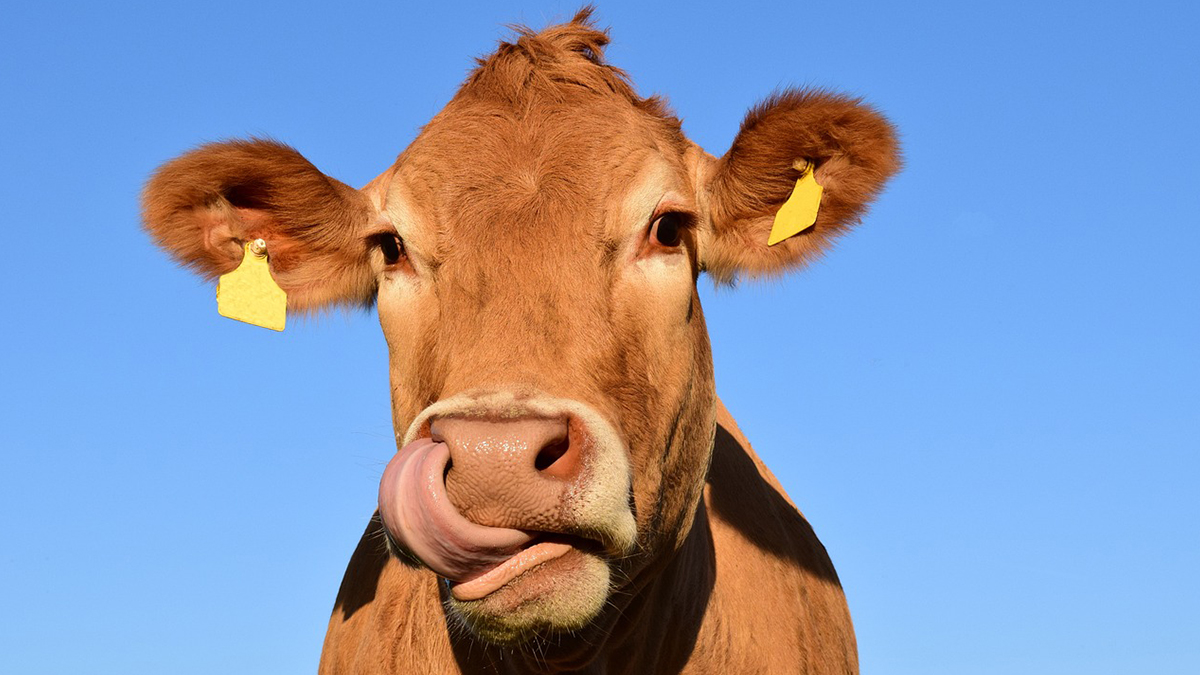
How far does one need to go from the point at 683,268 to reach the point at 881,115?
1.09 m

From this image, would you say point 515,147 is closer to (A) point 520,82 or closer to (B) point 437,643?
(A) point 520,82

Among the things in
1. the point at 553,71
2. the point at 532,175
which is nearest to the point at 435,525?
the point at 532,175

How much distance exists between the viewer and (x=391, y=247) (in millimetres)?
4492

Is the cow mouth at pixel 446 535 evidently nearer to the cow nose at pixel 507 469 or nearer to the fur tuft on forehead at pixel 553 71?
the cow nose at pixel 507 469

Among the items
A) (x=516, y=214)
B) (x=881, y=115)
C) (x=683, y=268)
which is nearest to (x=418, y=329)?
(x=516, y=214)

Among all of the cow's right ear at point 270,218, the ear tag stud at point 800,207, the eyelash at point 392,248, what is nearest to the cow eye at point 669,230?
the ear tag stud at point 800,207

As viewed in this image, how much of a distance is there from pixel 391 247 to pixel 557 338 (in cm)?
112

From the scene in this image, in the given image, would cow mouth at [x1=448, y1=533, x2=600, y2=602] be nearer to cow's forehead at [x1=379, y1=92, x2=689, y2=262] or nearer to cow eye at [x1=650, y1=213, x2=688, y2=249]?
cow's forehead at [x1=379, y1=92, x2=689, y2=262]

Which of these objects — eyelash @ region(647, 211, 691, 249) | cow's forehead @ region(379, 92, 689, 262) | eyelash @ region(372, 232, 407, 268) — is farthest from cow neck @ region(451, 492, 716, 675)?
eyelash @ region(372, 232, 407, 268)

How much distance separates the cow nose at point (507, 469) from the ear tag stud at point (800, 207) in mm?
1920

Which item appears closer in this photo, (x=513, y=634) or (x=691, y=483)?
A: (x=513, y=634)

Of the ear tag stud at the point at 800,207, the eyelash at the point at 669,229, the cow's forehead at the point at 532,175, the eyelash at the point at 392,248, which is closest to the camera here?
the cow's forehead at the point at 532,175

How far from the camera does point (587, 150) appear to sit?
4.23m

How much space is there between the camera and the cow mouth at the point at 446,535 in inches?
126
